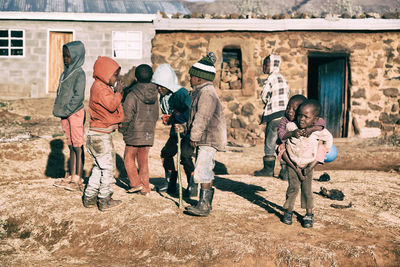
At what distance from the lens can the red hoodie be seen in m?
4.60

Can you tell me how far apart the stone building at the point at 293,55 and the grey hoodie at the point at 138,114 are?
6314mm

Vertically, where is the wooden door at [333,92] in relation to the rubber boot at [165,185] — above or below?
above

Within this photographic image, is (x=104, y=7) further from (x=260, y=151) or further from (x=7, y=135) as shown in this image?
(x=260, y=151)

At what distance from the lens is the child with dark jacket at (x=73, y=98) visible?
538 centimetres

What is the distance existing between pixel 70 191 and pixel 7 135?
431cm

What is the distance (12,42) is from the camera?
42.9 ft

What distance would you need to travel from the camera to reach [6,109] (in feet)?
38.6

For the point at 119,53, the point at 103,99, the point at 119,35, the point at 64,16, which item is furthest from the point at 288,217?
the point at 64,16

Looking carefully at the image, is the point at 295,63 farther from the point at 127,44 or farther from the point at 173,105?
the point at 173,105

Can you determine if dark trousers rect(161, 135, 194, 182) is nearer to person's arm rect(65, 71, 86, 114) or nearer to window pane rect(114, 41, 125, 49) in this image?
person's arm rect(65, 71, 86, 114)

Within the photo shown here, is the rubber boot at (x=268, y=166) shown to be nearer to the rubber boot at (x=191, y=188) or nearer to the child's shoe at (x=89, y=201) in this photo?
the rubber boot at (x=191, y=188)

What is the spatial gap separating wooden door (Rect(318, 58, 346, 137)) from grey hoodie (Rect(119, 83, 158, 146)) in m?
8.40

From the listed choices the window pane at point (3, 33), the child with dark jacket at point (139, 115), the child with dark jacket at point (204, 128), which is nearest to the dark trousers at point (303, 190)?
the child with dark jacket at point (204, 128)

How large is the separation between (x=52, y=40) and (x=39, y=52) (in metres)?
0.57
